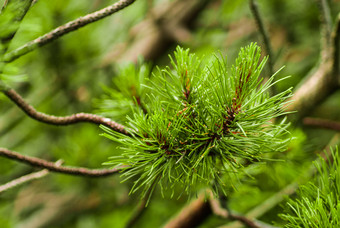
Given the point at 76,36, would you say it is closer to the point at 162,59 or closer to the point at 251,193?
the point at 162,59

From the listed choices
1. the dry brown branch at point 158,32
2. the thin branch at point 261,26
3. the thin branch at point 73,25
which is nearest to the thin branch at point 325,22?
the thin branch at point 261,26

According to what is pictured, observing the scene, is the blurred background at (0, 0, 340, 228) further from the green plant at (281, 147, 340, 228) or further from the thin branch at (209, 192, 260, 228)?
the green plant at (281, 147, 340, 228)

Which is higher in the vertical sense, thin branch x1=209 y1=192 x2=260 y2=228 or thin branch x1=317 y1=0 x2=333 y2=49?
thin branch x1=317 y1=0 x2=333 y2=49

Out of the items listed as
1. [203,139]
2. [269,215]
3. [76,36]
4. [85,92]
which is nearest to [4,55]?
[203,139]

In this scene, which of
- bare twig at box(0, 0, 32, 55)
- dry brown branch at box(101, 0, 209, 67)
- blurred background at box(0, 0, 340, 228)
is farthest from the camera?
dry brown branch at box(101, 0, 209, 67)

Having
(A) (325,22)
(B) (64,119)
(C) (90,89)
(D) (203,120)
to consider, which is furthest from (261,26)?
(C) (90,89)

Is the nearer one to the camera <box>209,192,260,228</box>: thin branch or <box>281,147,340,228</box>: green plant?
<box>281,147,340,228</box>: green plant

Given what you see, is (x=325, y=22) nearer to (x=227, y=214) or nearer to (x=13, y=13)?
(x=227, y=214)

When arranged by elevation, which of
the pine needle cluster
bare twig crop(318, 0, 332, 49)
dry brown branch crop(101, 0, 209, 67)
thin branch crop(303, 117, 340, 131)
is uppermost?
dry brown branch crop(101, 0, 209, 67)

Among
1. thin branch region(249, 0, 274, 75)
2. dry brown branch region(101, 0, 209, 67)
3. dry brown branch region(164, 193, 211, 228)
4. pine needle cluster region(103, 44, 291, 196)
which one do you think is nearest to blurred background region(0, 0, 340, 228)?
dry brown branch region(101, 0, 209, 67)

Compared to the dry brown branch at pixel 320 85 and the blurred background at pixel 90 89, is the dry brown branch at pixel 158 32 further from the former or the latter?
the dry brown branch at pixel 320 85
